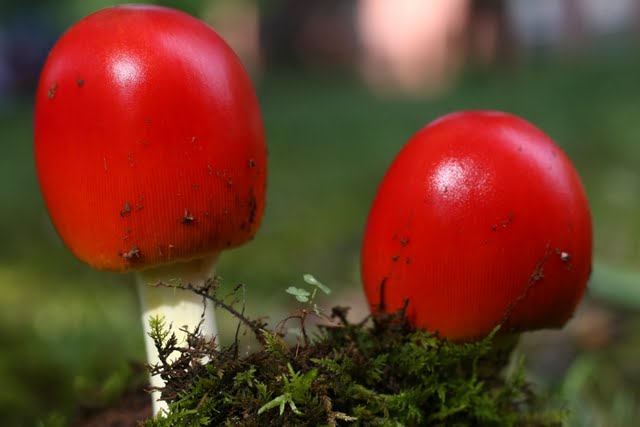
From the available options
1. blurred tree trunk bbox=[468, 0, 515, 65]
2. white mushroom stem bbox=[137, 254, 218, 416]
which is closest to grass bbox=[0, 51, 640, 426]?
white mushroom stem bbox=[137, 254, 218, 416]

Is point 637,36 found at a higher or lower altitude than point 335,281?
higher

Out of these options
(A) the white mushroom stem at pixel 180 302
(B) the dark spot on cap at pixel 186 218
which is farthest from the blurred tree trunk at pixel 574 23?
(B) the dark spot on cap at pixel 186 218

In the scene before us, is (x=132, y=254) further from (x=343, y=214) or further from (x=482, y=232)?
(x=343, y=214)

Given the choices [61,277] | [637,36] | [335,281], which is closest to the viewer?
[61,277]

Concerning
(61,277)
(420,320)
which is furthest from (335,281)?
(420,320)

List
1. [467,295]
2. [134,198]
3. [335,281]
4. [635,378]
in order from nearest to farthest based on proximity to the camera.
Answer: [134,198], [467,295], [635,378], [335,281]

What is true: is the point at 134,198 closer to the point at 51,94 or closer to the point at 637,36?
the point at 51,94

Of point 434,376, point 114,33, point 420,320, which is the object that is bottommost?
point 434,376
